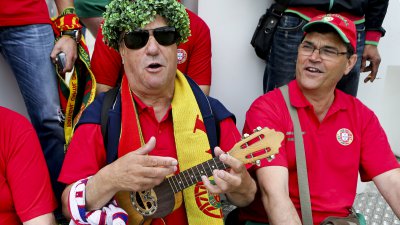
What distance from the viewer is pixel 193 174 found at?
1812 mm

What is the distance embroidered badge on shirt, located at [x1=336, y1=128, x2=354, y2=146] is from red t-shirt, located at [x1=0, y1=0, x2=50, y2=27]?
1.61m

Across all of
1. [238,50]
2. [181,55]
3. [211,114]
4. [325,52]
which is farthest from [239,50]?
[211,114]

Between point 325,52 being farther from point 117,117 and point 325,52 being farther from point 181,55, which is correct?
point 117,117

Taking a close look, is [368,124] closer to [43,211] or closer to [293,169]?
[293,169]

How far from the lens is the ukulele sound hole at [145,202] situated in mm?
1894

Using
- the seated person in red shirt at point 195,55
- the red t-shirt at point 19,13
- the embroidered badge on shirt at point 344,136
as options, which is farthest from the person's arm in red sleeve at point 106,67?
the embroidered badge on shirt at point 344,136

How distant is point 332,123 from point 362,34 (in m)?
0.82

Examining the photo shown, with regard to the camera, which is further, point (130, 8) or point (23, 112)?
point (23, 112)

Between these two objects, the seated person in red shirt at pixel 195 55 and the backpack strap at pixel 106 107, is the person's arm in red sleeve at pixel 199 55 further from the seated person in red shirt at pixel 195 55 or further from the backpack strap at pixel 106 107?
the backpack strap at pixel 106 107

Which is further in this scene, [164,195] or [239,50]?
[239,50]

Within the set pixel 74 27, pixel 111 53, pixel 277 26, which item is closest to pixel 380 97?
pixel 277 26

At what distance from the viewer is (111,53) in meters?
2.56

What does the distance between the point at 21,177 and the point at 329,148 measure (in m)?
1.39

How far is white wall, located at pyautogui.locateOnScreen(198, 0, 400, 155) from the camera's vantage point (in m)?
3.05
